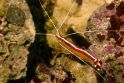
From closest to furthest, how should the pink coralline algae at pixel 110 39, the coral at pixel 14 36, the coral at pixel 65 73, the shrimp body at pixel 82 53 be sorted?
the shrimp body at pixel 82 53
the coral at pixel 14 36
the pink coralline algae at pixel 110 39
the coral at pixel 65 73

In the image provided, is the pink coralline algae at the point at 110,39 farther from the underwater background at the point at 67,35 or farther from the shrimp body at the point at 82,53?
the shrimp body at the point at 82,53

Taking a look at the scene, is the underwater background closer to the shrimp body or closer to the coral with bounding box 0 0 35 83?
the coral with bounding box 0 0 35 83

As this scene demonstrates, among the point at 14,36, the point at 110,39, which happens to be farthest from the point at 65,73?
the point at 14,36

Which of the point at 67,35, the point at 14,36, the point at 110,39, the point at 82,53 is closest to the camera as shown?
the point at 82,53

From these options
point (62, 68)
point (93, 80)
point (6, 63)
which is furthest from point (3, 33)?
point (93, 80)

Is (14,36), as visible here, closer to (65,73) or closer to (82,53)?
(82,53)

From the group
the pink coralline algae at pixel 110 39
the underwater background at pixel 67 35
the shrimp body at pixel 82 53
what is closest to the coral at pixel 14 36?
the underwater background at pixel 67 35
